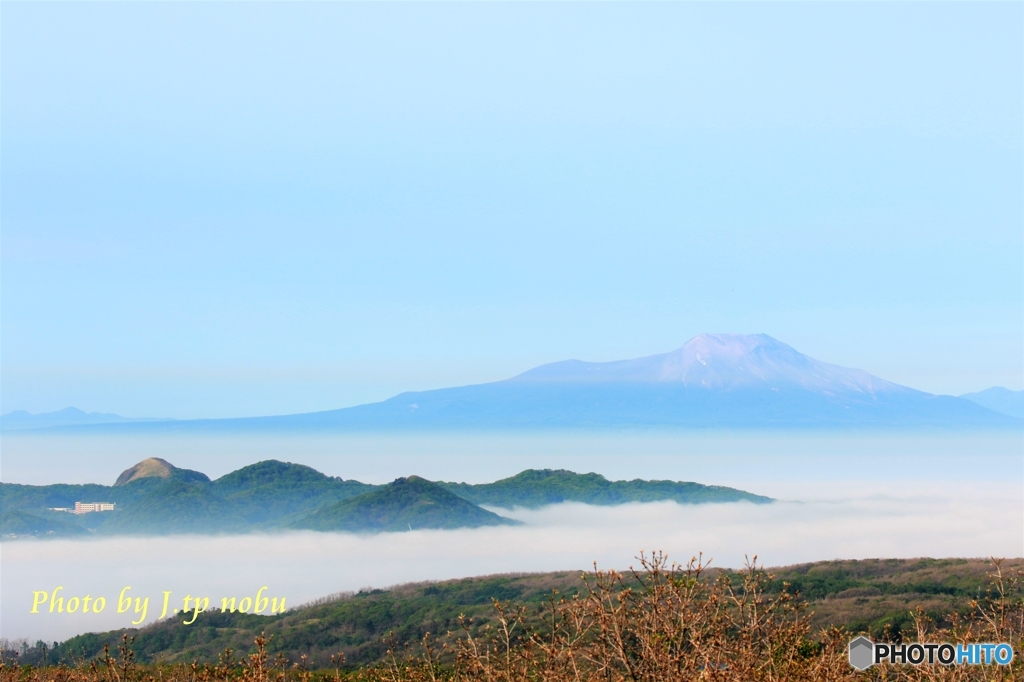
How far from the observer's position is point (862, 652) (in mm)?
14664

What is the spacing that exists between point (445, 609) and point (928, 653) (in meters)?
62.9

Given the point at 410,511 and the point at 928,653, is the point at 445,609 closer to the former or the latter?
the point at 928,653

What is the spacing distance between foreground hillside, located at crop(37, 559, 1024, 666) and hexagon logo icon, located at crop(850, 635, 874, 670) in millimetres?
28404

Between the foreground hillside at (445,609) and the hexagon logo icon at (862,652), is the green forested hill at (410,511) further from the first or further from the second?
the hexagon logo icon at (862,652)

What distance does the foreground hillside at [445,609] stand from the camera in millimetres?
50281

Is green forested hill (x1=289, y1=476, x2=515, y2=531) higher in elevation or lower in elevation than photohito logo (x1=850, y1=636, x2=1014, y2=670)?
lower

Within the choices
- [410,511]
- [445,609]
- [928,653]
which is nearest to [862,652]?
[928,653]

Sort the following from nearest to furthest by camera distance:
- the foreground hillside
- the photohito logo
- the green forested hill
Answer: the photohito logo < the foreground hillside < the green forested hill

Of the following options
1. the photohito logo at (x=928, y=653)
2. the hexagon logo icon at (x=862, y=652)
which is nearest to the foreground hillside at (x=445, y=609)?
the photohito logo at (x=928, y=653)

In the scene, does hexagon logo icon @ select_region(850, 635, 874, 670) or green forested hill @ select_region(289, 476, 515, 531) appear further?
green forested hill @ select_region(289, 476, 515, 531)

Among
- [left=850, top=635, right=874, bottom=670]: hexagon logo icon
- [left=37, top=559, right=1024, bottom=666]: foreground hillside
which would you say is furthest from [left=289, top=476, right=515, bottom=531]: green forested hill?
[left=850, top=635, right=874, bottom=670]: hexagon logo icon

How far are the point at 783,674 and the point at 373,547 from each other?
153 m

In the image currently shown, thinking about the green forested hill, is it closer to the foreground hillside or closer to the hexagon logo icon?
the foreground hillside

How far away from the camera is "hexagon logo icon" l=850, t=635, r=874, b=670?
14539 millimetres
